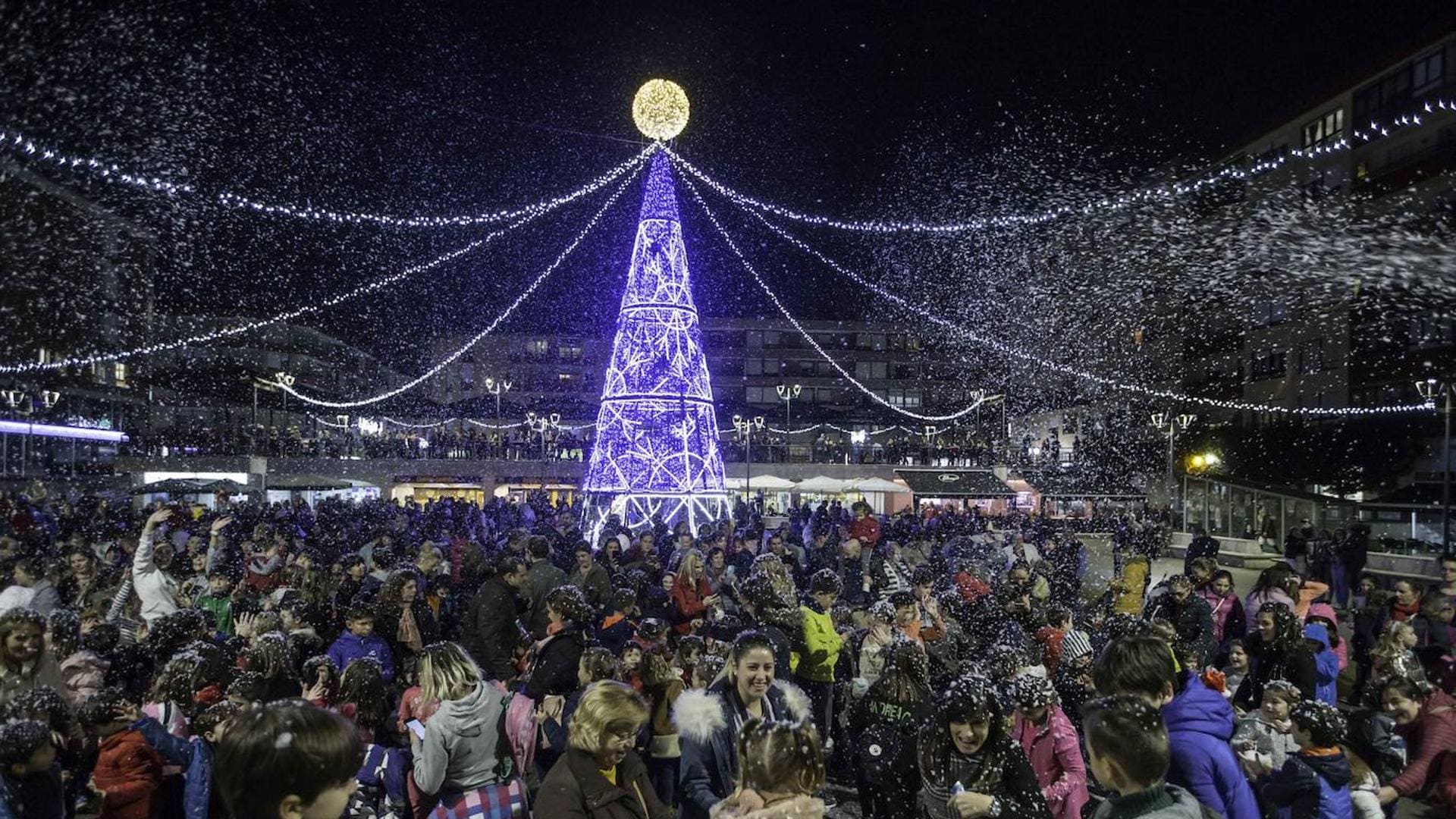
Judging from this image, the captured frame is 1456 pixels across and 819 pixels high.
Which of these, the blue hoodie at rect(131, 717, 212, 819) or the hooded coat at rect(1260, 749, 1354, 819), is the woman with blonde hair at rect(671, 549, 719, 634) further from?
the hooded coat at rect(1260, 749, 1354, 819)

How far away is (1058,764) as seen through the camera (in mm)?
4219

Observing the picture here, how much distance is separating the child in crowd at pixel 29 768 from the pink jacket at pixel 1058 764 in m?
4.24

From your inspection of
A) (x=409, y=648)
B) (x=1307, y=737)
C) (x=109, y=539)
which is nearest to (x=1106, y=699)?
(x=1307, y=737)

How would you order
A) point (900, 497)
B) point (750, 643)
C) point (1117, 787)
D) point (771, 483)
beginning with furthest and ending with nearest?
point (900, 497) → point (771, 483) → point (750, 643) → point (1117, 787)

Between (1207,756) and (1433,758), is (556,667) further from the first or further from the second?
(1433,758)

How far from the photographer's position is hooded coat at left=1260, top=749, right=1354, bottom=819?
12.6ft

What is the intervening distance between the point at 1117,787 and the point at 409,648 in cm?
557

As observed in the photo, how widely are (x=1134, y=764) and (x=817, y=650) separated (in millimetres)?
3646

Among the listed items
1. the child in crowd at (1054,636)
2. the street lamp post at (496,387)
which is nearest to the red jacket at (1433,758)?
the child in crowd at (1054,636)

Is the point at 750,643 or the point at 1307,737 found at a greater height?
the point at 750,643

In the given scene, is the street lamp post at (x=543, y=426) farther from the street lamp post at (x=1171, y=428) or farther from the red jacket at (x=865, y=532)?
the red jacket at (x=865, y=532)

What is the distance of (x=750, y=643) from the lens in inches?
168

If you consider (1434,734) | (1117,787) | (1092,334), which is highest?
(1092,334)

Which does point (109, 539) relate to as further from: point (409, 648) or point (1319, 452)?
point (1319, 452)
